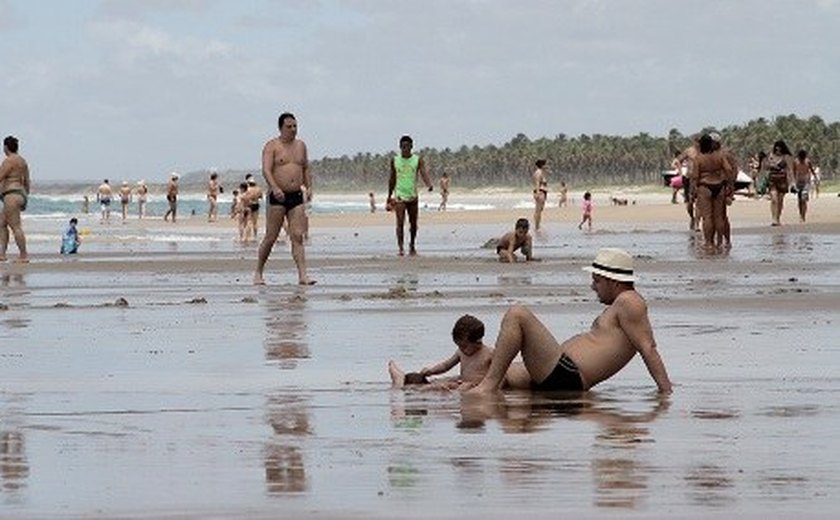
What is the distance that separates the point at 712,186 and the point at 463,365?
17051 mm

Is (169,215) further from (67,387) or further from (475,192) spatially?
(475,192)

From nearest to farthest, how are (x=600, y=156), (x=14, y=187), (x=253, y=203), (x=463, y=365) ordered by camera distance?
(x=463, y=365), (x=14, y=187), (x=253, y=203), (x=600, y=156)

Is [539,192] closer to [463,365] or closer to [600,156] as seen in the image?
[463,365]

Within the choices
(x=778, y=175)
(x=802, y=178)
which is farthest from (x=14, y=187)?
(x=802, y=178)

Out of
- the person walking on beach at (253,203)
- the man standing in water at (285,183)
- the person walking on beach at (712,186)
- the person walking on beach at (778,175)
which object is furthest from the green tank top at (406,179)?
the person walking on beach at (253,203)

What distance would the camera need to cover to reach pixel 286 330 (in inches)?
602

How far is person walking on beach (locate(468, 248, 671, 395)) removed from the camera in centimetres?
1104

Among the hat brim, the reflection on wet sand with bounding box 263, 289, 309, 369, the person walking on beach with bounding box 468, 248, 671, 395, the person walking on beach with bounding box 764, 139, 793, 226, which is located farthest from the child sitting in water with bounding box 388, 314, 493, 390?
the person walking on beach with bounding box 764, 139, 793, 226

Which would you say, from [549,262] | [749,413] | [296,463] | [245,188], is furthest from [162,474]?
[245,188]

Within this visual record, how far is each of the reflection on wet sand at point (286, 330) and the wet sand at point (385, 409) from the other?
0.04 metres

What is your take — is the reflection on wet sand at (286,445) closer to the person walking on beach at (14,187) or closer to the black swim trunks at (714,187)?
the person walking on beach at (14,187)

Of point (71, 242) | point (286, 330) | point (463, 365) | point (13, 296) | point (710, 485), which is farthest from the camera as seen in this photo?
point (71, 242)

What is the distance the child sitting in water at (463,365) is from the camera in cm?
1137

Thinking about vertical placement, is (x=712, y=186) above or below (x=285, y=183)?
below
